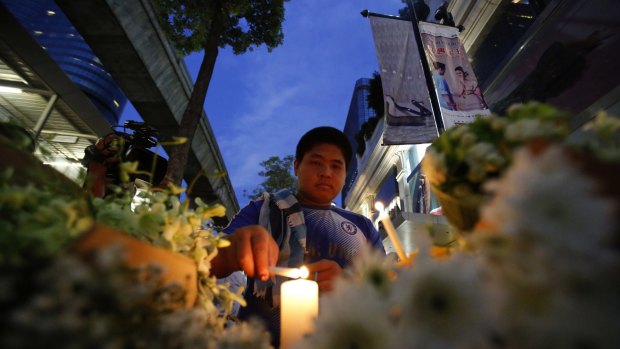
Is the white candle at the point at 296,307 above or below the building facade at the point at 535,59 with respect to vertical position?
below

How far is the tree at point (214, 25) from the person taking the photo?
559 centimetres

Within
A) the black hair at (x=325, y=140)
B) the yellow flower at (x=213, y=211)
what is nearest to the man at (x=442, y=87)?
the black hair at (x=325, y=140)

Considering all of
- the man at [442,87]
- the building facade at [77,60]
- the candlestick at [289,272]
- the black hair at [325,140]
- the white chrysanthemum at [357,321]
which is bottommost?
the white chrysanthemum at [357,321]

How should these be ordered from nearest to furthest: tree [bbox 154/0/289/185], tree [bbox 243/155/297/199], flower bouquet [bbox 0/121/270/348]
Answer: flower bouquet [bbox 0/121/270/348]
tree [bbox 154/0/289/185]
tree [bbox 243/155/297/199]

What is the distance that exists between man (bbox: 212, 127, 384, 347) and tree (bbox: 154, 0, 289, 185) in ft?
11.5

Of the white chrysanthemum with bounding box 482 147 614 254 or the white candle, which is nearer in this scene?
the white chrysanthemum with bounding box 482 147 614 254

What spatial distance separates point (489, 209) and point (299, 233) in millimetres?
1213

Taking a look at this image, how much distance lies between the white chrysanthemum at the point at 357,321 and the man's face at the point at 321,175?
1.41 meters

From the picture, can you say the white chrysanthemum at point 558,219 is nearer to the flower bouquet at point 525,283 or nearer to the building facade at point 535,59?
the flower bouquet at point 525,283

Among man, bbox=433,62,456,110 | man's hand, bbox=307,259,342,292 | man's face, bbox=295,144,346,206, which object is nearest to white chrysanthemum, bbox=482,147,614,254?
man's hand, bbox=307,259,342,292

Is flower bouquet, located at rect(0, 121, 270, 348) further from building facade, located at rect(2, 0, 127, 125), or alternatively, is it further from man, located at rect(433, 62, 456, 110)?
building facade, located at rect(2, 0, 127, 125)

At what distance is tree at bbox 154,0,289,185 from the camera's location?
5590mm

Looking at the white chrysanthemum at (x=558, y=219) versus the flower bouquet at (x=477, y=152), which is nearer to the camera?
the white chrysanthemum at (x=558, y=219)

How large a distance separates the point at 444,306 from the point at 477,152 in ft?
0.98
